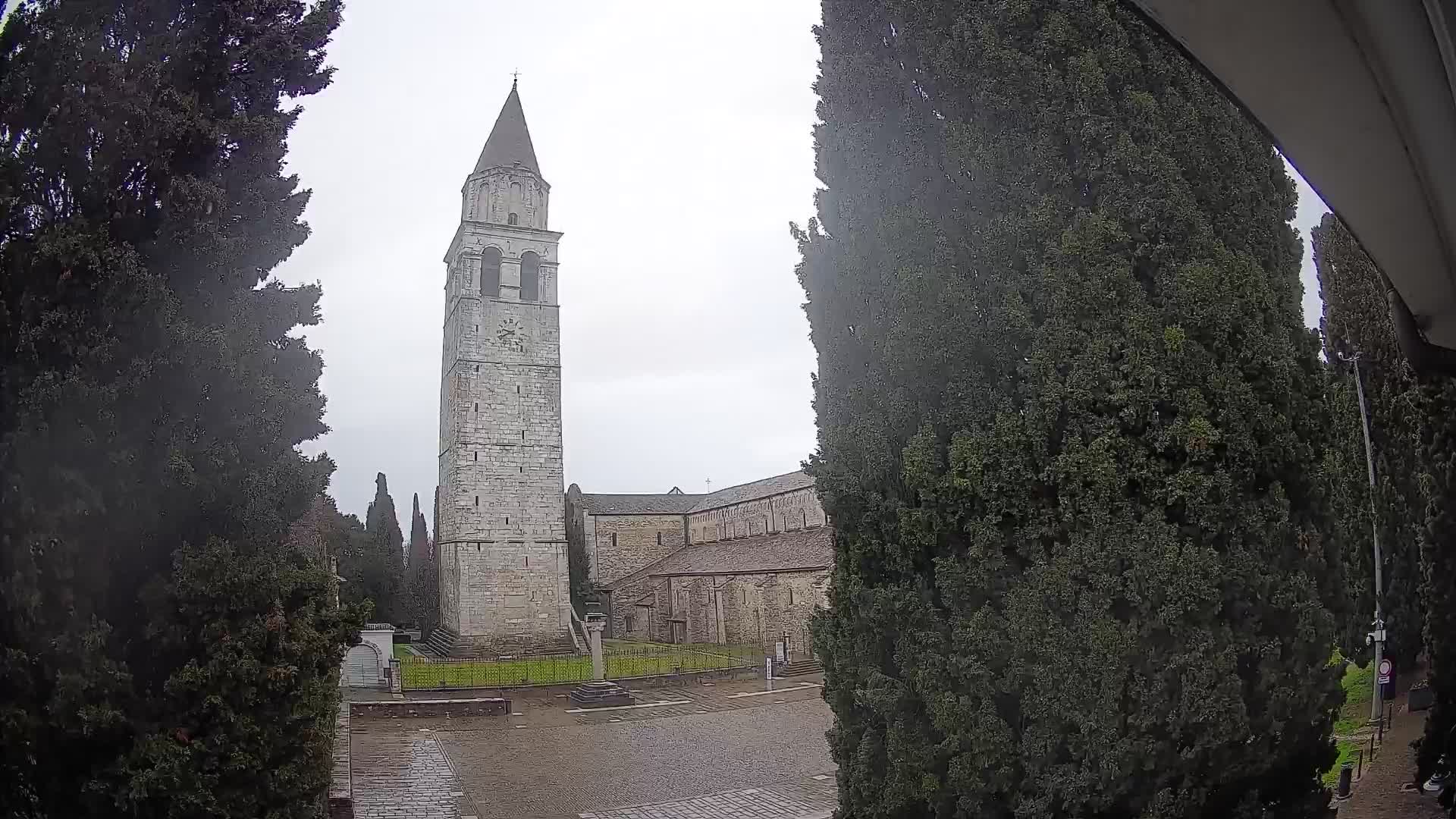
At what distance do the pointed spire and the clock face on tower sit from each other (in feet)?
21.7

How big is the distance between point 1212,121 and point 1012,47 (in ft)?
4.41

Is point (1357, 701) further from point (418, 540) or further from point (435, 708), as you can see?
point (418, 540)

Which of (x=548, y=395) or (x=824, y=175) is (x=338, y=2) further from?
(x=548, y=395)

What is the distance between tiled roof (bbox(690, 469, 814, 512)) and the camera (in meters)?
40.9

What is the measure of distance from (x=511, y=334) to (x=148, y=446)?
29.9 meters

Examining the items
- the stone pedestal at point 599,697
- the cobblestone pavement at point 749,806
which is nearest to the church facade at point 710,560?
the stone pedestal at point 599,697

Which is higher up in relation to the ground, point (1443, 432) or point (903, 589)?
point (1443, 432)

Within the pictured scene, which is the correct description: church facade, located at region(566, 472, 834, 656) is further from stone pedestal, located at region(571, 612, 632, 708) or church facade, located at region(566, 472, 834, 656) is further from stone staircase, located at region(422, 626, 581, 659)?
stone pedestal, located at region(571, 612, 632, 708)

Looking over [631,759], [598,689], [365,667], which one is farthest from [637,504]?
[631,759]

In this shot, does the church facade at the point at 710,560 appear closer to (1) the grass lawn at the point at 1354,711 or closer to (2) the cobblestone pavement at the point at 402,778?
(2) the cobblestone pavement at the point at 402,778

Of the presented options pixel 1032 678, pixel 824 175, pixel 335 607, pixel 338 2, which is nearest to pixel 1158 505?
pixel 1032 678

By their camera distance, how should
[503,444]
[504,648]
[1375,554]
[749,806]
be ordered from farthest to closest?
[503,444] < [504,648] < [1375,554] < [749,806]

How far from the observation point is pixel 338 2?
6852 millimetres

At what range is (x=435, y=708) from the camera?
818 inches
